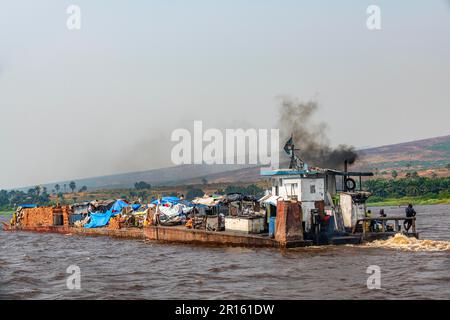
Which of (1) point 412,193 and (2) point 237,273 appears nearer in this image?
(2) point 237,273

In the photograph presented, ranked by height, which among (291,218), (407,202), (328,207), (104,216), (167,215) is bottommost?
(407,202)

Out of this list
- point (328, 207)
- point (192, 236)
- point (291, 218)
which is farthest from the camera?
point (192, 236)

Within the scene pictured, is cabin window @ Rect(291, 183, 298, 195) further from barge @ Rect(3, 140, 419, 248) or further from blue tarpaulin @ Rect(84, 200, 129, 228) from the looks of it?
blue tarpaulin @ Rect(84, 200, 129, 228)

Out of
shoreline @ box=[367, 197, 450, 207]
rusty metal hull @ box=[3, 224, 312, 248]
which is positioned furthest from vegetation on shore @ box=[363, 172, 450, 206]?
rusty metal hull @ box=[3, 224, 312, 248]

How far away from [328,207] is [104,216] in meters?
28.9

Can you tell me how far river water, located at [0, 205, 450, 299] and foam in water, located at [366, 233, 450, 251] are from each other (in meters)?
0.06

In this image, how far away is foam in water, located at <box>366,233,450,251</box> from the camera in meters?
31.5

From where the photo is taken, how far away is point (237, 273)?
Result: 25.5 m

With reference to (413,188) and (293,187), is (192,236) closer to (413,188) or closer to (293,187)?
(293,187)

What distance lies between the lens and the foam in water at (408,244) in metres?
31.5

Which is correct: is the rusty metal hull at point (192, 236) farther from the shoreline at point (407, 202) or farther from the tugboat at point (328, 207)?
the shoreline at point (407, 202)

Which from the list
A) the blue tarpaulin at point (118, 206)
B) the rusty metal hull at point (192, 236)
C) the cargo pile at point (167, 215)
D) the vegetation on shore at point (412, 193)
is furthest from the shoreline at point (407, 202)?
the rusty metal hull at point (192, 236)

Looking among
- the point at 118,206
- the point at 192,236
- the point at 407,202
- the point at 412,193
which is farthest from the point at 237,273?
the point at 412,193
